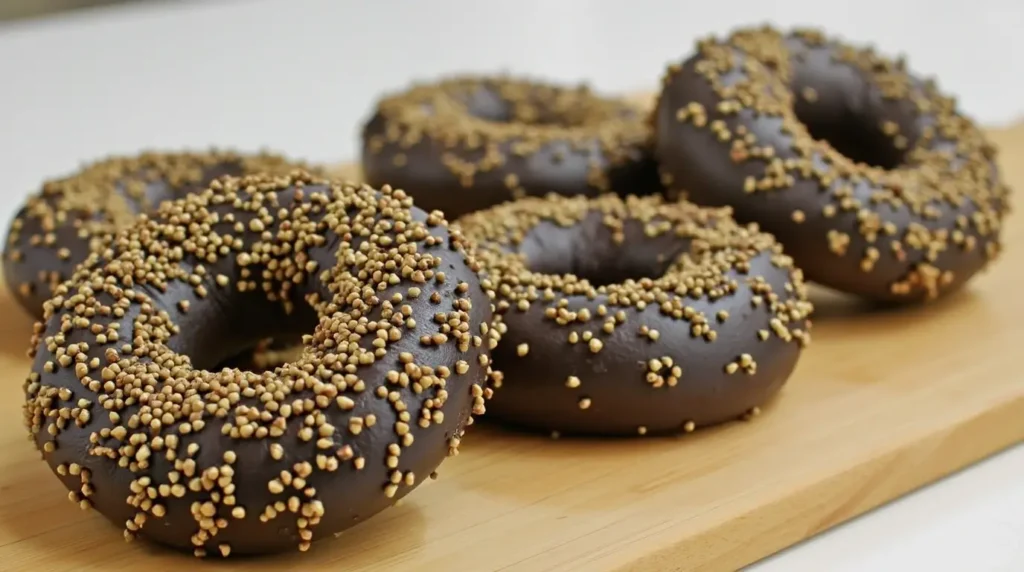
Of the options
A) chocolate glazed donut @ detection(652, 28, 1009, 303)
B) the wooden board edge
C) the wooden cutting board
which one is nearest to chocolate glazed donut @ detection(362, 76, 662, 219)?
chocolate glazed donut @ detection(652, 28, 1009, 303)

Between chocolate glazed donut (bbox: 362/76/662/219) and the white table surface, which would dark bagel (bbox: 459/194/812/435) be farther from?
the white table surface

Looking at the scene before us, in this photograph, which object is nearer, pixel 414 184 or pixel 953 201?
pixel 953 201

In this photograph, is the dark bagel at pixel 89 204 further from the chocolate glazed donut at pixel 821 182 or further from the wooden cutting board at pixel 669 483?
the chocolate glazed donut at pixel 821 182

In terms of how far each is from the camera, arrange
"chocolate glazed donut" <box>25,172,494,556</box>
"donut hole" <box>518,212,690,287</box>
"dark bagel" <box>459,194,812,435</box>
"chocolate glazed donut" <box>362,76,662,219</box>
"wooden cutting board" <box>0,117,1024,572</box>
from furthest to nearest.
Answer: "chocolate glazed donut" <box>362,76,662,219</box> → "donut hole" <box>518,212,690,287</box> → "dark bagel" <box>459,194,812,435</box> → "wooden cutting board" <box>0,117,1024,572</box> → "chocolate glazed donut" <box>25,172,494,556</box>

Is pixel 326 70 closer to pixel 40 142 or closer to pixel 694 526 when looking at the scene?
pixel 40 142

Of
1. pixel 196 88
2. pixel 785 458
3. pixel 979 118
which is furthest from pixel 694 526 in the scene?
pixel 196 88

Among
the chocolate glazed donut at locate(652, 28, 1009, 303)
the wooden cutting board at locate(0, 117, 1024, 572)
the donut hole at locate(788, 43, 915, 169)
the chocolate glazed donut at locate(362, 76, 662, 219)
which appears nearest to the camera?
the wooden cutting board at locate(0, 117, 1024, 572)

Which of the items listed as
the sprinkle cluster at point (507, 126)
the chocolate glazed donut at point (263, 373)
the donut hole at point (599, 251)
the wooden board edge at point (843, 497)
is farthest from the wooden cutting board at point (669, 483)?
the sprinkle cluster at point (507, 126)
